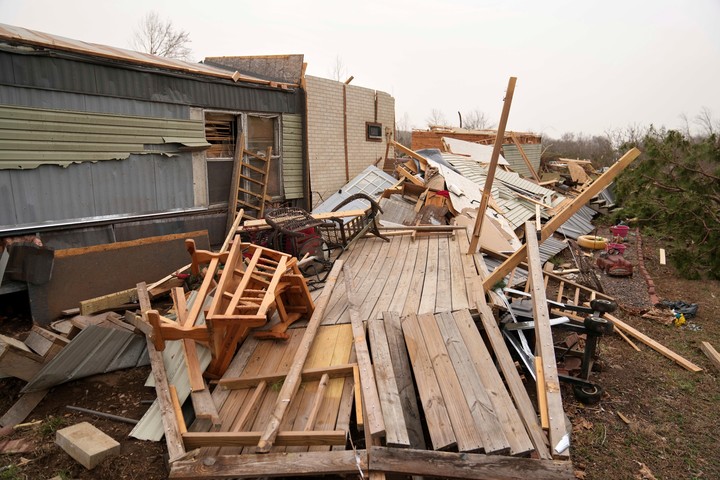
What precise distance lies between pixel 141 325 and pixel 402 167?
8.45m

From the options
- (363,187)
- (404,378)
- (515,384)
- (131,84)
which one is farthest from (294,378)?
(363,187)

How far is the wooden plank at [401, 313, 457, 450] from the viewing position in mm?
3078

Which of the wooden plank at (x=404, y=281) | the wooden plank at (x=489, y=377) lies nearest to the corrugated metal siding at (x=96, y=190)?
the wooden plank at (x=404, y=281)

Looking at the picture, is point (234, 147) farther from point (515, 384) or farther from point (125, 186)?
point (515, 384)

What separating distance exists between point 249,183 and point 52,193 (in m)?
3.55

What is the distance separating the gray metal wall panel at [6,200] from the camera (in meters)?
5.58

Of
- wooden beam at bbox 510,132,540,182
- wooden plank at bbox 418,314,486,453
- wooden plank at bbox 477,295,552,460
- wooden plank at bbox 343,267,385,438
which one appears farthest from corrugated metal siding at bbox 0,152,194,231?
wooden beam at bbox 510,132,540,182

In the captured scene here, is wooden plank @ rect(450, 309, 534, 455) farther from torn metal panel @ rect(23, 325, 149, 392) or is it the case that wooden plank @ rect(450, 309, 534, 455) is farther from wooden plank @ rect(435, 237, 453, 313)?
torn metal panel @ rect(23, 325, 149, 392)

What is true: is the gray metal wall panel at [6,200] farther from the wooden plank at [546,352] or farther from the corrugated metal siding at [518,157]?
the corrugated metal siding at [518,157]

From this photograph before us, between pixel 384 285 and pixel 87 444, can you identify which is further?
pixel 384 285

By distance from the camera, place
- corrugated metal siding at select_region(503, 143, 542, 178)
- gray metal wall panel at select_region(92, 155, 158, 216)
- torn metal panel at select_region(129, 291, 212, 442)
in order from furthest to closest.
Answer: corrugated metal siding at select_region(503, 143, 542, 178) → gray metal wall panel at select_region(92, 155, 158, 216) → torn metal panel at select_region(129, 291, 212, 442)

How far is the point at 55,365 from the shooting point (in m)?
4.26

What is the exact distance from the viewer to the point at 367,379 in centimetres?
355

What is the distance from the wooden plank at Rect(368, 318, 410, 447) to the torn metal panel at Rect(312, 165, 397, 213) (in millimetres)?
6109
